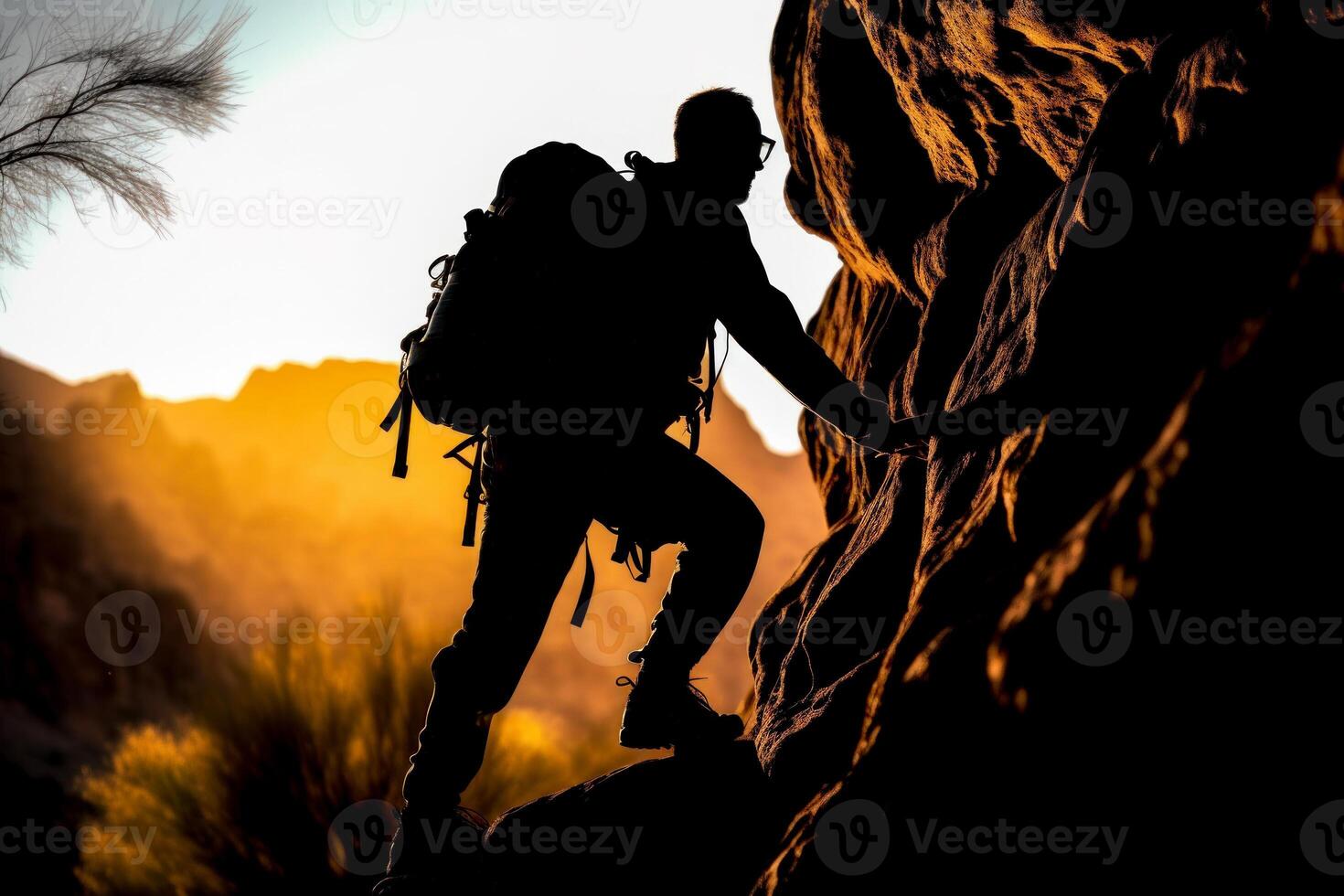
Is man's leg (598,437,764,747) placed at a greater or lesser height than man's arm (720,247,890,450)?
lesser

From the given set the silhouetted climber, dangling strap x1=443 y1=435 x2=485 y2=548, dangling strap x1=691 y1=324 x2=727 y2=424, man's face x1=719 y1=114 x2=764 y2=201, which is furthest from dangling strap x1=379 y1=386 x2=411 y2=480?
man's face x1=719 y1=114 x2=764 y2=201

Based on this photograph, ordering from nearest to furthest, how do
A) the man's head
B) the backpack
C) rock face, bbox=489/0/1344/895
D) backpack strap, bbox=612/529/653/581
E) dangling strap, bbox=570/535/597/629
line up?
1. rock face, bbox=489/0/1344/895
2. the backpack
3. the man's head
4. backpack strap, bbox=612/529/653/581
5. dangling strap, bbox=570/535/597/629

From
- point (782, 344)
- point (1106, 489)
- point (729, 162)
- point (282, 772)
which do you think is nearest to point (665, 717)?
point (782, 344)

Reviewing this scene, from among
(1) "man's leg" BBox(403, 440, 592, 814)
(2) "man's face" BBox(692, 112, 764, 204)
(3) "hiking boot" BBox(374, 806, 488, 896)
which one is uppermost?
(2) "man's face" BBox(692, 112, 764, 204)

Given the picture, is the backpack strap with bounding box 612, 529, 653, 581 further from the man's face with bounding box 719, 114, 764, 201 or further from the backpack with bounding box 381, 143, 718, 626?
the man's face with bounding box 719, 114, 764, 201

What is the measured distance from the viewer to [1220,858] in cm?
141

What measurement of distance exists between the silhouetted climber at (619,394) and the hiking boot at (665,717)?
419 mm

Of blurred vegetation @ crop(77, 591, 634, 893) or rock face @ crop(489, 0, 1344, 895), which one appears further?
blurred vegetation @ crop(77, 591, 634, 893)

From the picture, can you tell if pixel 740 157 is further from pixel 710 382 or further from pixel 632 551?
pixel 632 551

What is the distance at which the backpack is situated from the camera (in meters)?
2.37

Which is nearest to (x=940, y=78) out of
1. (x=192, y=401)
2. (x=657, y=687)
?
(x=657, y=687)

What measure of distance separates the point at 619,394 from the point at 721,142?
2.87 feet

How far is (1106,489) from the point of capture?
1818mm

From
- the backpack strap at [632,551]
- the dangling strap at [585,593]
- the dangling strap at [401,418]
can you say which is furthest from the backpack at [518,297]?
the dangling strap at [585,593]
